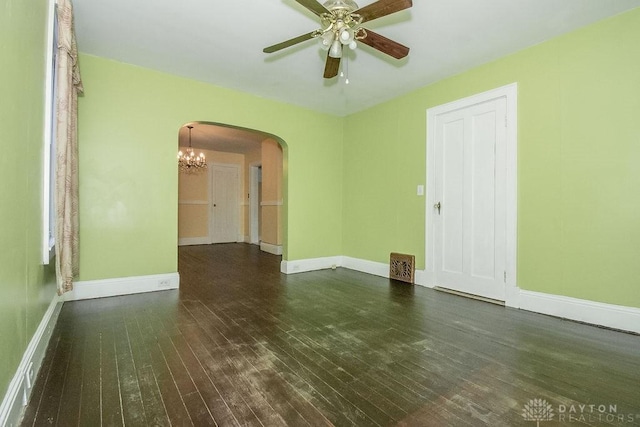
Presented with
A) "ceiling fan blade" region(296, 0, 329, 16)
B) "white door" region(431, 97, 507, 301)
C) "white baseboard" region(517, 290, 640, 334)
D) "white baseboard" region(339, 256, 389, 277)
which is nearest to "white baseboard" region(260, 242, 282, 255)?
"white baseboard" region(339, 256, 389, 277)

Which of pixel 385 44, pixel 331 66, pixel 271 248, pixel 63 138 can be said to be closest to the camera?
pixel 63 138

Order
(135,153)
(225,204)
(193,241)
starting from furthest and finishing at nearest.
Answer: (225,204) → (193,241) → (135,153)

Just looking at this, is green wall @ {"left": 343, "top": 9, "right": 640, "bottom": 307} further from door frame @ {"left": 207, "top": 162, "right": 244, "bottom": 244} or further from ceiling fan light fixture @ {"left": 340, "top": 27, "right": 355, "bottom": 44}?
door frame @ {"left": 207, "top": 162, "right": 244, "bottom": 244}

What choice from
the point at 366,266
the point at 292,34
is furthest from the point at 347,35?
the point at 366,266

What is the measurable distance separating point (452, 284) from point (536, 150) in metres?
1.72

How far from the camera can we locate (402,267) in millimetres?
4070

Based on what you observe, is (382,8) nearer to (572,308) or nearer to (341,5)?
(341,5)

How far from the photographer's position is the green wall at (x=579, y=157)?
2.37 metres

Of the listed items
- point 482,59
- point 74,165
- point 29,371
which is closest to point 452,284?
point 482,59

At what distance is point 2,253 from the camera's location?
3.85ft

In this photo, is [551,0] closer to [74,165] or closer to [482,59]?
[482,59]

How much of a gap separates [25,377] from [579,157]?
13.6 ft

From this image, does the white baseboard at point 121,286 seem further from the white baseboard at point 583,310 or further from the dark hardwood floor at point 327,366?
the white baseboard at point 583,310

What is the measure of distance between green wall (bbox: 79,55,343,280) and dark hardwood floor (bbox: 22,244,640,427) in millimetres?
567
